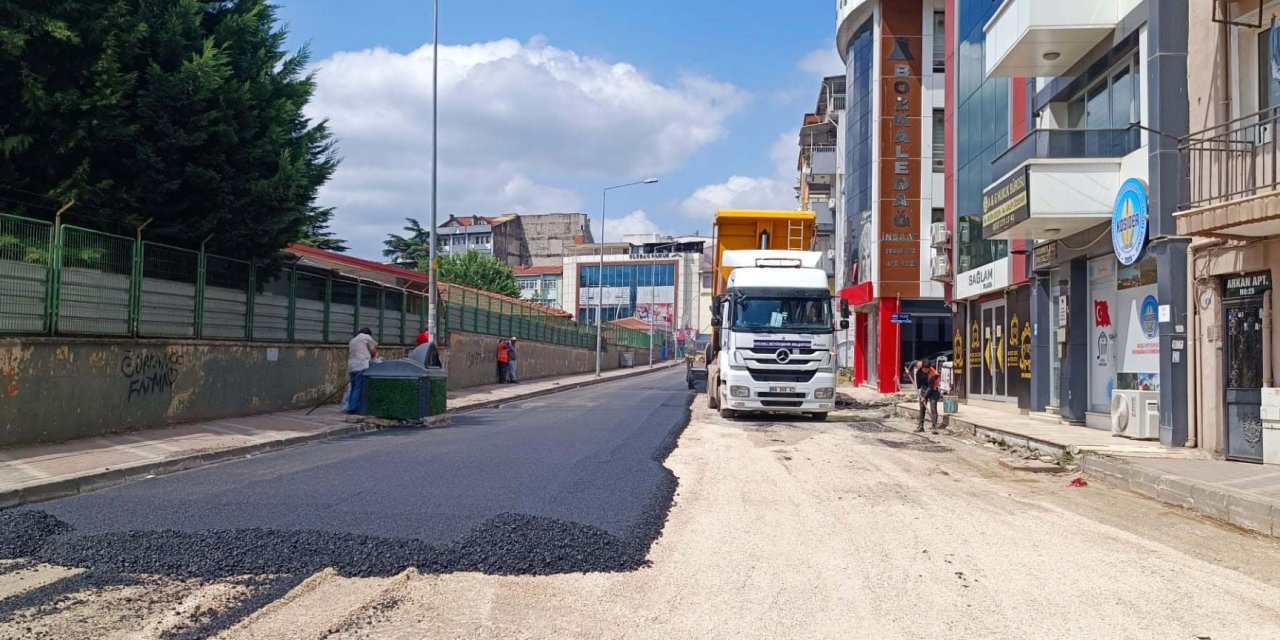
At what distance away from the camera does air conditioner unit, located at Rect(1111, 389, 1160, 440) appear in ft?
47.6

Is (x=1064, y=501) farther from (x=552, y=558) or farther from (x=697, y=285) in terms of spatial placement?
(x=697, y=285)

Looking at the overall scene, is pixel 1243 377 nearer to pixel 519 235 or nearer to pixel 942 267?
pixel 942 267

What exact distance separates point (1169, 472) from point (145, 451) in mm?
12381

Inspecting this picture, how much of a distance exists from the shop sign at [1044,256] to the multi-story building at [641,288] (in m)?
87.2

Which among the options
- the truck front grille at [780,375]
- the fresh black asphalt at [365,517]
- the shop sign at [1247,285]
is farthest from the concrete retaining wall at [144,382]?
the shop sign at [1247,285]

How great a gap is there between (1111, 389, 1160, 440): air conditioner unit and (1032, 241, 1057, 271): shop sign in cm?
481

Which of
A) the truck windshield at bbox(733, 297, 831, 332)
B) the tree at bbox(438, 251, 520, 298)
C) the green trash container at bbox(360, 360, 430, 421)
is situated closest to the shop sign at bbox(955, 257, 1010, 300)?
the truck windshield at bbox(733, 297, 831, 332)

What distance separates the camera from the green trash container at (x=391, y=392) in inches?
699

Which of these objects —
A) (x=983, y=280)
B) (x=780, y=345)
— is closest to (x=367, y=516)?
(x=780, y=345)

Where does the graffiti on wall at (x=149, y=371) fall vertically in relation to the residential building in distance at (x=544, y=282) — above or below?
below

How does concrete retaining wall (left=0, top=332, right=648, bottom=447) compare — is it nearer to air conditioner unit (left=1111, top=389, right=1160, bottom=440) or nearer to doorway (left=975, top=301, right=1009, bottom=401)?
air conditioner unit (left=1111, top=389, right=1160, bottom=440)

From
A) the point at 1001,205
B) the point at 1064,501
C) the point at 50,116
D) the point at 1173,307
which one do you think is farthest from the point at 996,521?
the point at 50,116

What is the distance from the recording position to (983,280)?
986 inches

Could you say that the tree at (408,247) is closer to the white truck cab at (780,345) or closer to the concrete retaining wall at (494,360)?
the concrete retaining wall at (494,360)
